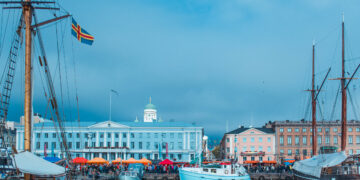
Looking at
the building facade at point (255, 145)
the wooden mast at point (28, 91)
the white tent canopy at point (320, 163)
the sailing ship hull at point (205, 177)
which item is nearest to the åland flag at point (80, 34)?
the wooden mast at point (28, 91)

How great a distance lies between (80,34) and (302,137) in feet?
319

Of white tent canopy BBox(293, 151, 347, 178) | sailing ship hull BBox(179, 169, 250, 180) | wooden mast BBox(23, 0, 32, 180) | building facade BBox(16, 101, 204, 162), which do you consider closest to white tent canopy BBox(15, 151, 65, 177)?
wooden mast BBox(23, 0, 32, 180)

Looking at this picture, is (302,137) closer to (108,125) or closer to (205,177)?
(108,125)

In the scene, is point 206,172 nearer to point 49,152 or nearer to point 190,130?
point 190,130

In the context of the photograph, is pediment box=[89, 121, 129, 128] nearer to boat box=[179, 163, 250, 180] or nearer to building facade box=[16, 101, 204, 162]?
building facade box=[16, 101, 204, 162]

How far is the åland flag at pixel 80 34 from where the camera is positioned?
3065 centimetres

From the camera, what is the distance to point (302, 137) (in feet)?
393

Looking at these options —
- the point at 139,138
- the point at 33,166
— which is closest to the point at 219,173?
the point at 33,166

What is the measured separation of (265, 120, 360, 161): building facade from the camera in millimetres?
118438

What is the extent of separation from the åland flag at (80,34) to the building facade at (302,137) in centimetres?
9450

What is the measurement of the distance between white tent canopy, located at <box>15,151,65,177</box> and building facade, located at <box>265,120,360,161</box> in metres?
102

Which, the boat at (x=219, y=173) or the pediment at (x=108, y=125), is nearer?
the boat at (x=219, y=173)

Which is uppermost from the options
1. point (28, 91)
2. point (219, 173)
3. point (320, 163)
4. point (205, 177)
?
point (28, 91)

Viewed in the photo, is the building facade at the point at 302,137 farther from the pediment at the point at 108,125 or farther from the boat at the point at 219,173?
the boat at the point at 219,173
